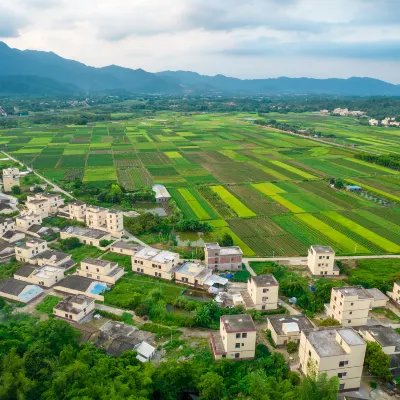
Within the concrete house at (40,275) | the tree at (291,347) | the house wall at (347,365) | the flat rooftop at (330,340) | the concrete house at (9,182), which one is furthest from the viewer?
the concrete house at (9,182)

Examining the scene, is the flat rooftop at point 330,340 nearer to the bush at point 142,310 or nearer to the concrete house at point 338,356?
the concrete house at point 338,356

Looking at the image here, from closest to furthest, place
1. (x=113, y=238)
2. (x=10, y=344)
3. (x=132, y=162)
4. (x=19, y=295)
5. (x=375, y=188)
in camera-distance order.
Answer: (x=10, y=344), (x=19, y=295), (x=113, y=238), (x=375, y=188), (x=132, y=162)

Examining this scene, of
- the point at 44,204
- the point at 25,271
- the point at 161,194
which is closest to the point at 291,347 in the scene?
the point at 25,271

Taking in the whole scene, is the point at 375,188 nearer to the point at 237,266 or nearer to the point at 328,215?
the point at 328,215

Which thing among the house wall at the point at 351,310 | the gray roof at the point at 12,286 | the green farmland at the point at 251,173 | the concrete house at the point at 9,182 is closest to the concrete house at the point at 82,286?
the gray roof at the point at 12,286

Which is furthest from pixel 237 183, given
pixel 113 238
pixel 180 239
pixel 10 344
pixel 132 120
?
pixel 132 120
